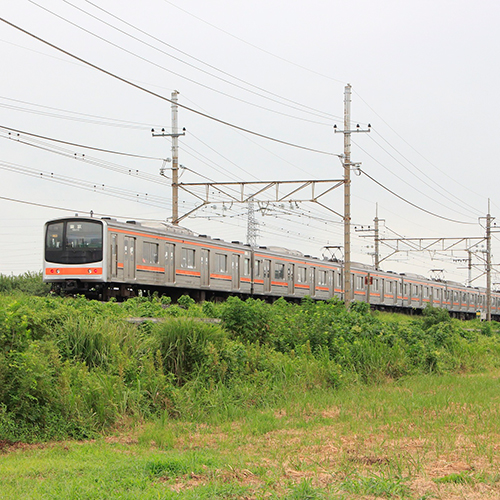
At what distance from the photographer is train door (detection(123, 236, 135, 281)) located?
21.7m

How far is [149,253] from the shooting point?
22.8 metres

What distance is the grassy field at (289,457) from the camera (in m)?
5.55

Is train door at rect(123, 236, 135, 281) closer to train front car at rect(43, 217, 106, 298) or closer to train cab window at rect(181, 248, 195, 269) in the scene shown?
train front car at rect(43, 217, 106, 298)

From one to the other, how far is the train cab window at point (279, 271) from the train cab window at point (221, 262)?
4.79 metres

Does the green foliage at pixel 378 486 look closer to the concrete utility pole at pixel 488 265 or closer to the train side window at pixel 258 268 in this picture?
the train side window at pixel 258 268

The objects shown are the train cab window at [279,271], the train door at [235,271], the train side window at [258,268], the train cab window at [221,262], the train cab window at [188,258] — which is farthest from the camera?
the train cab window at [279,271]

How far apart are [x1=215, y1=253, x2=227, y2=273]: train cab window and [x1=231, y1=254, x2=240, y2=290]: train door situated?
1.94 feet

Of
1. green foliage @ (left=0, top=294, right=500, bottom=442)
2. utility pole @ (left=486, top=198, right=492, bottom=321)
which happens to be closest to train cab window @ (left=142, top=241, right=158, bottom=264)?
green foliage @ (left=0, top=294, right=500, bottom=442)

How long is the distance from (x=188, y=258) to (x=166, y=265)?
1411 mm

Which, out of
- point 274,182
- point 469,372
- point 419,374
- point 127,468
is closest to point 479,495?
point 127,468

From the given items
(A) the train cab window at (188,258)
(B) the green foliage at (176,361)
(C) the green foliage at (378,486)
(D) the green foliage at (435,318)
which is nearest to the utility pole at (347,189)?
(D) the green foliage at (435,318)

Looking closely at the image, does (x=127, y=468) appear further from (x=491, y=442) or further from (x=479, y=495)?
(x=491, y=442)

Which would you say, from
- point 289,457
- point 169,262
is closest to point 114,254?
point 169,262

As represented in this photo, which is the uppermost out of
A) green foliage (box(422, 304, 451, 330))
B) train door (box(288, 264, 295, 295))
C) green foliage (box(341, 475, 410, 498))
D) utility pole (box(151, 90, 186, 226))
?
utility pole (box(151, 90, 186, 226))
